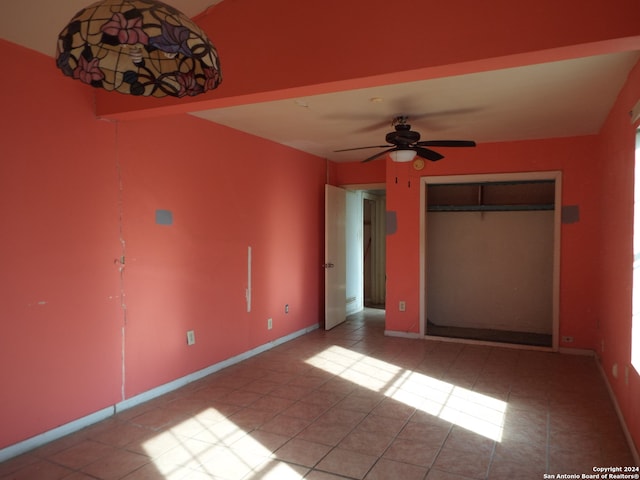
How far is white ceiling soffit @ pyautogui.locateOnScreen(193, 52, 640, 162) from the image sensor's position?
3.12m

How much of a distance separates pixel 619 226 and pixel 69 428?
4265 mm

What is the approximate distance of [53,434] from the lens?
2943 millimetres

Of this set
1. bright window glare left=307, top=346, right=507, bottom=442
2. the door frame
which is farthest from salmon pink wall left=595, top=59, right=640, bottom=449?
bright window glare left=307, top=346, right=507, bottom=442

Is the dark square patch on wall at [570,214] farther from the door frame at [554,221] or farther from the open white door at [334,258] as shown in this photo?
the open white door at [334,258]

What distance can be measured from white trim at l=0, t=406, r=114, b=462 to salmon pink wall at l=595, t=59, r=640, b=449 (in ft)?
11.4

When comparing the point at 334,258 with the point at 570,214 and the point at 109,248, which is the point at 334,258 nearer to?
the point at 570,214

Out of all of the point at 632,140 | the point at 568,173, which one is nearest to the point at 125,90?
the point at 632,140

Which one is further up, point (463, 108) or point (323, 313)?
point (463, 108)

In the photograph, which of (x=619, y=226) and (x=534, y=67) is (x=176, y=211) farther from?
(x=619, y=226)

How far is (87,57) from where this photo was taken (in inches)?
49.7

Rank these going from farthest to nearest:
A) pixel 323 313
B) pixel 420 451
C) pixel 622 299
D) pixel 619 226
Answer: pixel 323 313, pixel 619 226, pixel 622 299, pixel 420 451

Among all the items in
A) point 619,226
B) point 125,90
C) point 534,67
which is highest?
point 534,67

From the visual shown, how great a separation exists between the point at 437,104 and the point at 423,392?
8.03ft

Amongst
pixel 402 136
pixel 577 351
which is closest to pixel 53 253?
pixel 402 136
